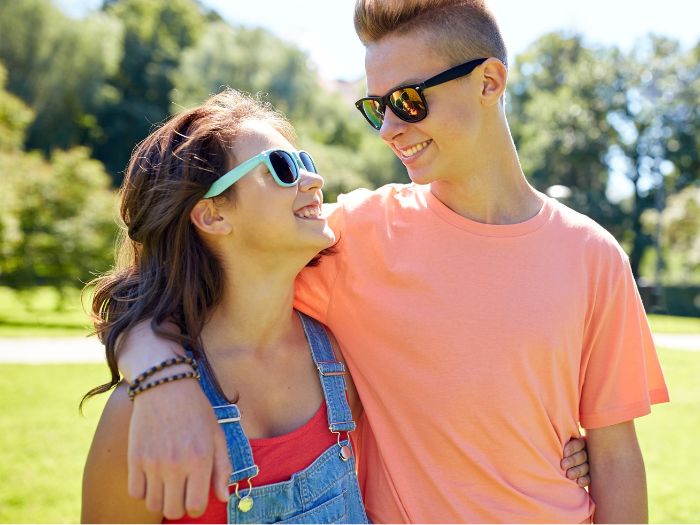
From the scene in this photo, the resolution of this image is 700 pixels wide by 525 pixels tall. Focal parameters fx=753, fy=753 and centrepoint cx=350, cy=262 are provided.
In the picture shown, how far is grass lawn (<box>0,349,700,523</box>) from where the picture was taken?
623 cm

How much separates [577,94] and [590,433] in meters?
39.0

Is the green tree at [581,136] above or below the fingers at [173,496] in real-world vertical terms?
above

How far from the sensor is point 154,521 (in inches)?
84.7

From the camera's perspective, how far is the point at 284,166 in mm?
2615

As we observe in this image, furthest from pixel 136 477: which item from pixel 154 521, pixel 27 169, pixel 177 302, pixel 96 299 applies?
pixel 27 169

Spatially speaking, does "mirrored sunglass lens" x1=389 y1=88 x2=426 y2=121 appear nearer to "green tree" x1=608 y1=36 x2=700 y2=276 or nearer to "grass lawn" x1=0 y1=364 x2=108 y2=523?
"grass lawn" x1=0 y1=364 x2=108 y2=523

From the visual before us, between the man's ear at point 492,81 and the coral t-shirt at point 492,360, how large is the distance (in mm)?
462

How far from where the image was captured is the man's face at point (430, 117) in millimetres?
2699

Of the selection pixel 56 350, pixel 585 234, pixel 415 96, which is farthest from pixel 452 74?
pixel 56 350

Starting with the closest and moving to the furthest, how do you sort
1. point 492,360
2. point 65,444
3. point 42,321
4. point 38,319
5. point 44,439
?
point 492,360 < point 65,444 < point 44,439 < point 42,321 < point 38,319

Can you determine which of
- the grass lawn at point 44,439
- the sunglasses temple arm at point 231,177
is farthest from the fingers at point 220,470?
the grass lawn at point 44,439

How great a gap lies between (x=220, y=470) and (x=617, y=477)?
1395 mm

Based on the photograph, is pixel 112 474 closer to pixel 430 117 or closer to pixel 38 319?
pixel 430 117

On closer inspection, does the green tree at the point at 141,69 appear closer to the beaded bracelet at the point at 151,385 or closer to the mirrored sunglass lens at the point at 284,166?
the mirrored sunglass lens at the point at 284,166
